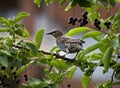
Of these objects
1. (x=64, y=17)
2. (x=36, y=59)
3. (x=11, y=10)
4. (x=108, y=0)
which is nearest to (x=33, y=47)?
(x=36, y=59)

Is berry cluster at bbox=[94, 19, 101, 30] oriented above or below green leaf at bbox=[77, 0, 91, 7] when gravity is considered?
below

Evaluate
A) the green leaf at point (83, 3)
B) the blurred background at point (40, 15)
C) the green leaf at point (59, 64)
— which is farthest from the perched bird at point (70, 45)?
the blurred background at point (40, 15)

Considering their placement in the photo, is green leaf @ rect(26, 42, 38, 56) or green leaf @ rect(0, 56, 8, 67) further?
green leaf @ rect(26, 42, 38, 56)

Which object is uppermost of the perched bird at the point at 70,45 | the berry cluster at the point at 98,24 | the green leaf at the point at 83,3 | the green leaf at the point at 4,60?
the green leaf at the point at 83,3

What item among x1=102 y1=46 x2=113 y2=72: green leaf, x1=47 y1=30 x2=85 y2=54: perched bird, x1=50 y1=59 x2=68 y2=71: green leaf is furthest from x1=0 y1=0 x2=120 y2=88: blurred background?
x1=102 y1=46 x2=113 y2=72: green leaf

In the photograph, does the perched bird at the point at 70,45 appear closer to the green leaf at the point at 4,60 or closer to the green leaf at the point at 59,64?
the green leaf at the point at 59,64

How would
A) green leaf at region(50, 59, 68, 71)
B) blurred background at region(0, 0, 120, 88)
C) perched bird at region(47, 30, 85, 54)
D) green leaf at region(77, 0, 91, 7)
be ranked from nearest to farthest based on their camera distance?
green leaf at region(77, 0, 91, 7)
green leaf at region(50, 59, 68, 71)
perched bird at region(47, 30, 85, 54)
blurred background at region(0, 0, 120, 88)

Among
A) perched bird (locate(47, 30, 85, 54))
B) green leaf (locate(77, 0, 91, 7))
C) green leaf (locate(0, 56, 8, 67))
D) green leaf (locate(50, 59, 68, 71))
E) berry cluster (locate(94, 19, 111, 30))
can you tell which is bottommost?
green leaf (locate(50, 59, 68, 71))

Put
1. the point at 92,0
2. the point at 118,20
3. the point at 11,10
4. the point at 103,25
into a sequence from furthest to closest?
the point at 11,10
the point at 103,25
the point at 92,0
the point at 118,20

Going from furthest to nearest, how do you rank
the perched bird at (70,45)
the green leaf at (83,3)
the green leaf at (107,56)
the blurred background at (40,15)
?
the blurred background at (40,15), the perched bird at (70,45), the green leaf at (83,3), the green leaf at (107,56)

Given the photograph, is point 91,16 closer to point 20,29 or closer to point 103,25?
point 103,25

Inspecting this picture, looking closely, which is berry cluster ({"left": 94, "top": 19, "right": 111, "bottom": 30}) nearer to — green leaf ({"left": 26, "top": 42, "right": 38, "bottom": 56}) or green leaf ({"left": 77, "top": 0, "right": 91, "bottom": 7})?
green leaf ({"left": 77, "top": 0, "right": 91, "bottom": 7})

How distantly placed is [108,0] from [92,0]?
8 cm

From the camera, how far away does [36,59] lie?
1671 mm
